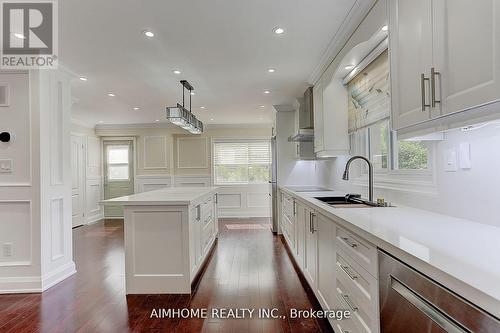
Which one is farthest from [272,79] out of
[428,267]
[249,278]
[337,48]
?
[428,267]

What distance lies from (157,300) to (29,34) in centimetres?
258

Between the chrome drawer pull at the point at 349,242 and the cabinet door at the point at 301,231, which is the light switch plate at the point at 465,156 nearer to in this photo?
the chrome drawer pull at the point at 349,242

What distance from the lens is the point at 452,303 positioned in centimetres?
86

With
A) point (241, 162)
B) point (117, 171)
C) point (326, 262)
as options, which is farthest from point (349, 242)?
point (117, 171)

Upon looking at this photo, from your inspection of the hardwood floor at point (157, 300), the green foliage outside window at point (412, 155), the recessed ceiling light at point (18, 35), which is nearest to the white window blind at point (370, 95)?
the green foliage outside window at point (412, 155)

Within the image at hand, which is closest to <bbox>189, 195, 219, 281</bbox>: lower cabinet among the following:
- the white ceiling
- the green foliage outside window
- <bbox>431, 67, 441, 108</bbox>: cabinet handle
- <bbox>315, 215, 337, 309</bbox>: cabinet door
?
<bbox>315, 215, 337, 309</bbox>: cabinet door

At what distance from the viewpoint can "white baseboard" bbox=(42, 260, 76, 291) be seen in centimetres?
301

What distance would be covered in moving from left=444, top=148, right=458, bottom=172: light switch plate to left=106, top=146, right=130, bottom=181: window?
7.43m

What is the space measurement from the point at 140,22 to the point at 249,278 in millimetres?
2683

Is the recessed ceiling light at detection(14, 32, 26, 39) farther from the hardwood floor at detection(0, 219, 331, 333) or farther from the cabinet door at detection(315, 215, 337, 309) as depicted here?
the cabinet door at detection(315, 215, 337, 309)

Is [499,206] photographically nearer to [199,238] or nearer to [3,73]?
[199,238]

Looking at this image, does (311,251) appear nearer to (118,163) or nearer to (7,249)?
(7,249)

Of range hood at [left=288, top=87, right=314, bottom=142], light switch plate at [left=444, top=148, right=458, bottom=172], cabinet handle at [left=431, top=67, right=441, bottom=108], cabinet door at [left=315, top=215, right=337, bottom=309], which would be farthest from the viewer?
range hood at [left=288, top=87, right=314, bottom=142]

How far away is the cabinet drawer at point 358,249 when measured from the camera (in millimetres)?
1375
